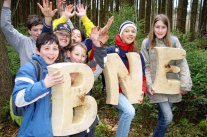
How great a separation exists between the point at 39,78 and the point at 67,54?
674mm

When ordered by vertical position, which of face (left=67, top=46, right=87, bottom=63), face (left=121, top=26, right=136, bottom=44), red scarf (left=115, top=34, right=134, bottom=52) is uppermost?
face (left=121, top=26, right=136, bottom=44)

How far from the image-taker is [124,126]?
249 centimetres

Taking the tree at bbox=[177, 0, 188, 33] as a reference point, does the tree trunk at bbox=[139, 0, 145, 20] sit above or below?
above

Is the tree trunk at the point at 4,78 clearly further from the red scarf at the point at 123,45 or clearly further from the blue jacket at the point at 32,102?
the red scarf at the point at 123,45

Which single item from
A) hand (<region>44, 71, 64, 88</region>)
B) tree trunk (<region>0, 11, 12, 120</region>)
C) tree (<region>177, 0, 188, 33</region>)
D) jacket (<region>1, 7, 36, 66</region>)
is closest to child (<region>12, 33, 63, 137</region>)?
hand (<region>44, 71, 64, 88</region>)

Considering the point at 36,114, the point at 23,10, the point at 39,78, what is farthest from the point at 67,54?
the point at 23,10

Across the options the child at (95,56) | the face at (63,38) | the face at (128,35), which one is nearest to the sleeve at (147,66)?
the face at (128,35)

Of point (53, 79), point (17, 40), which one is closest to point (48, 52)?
point (53, 79)

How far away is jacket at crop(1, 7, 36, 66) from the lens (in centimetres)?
262

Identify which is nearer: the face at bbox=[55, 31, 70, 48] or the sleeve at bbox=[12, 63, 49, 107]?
the sleeve at bbox=[12, 63, 49, 107]

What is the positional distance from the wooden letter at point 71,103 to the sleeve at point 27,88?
0.19 meters

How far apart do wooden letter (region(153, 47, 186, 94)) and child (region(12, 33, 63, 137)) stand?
5.27 ft

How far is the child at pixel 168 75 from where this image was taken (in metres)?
2.84

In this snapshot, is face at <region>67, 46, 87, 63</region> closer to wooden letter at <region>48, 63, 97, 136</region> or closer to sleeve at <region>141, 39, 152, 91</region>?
wooden letter at <region>48, 63, 97, 136</region>
